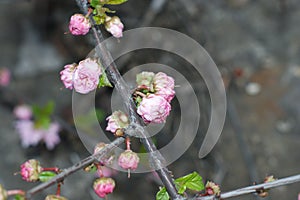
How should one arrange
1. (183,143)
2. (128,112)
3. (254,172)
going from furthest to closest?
(183,143)
(254,172)
(128,112)

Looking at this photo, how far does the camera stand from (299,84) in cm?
208

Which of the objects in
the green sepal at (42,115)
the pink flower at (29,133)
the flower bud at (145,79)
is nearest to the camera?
the flower bud at (145,79)

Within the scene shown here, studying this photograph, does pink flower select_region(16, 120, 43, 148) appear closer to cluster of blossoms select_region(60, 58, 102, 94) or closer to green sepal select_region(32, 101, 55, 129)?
green sepal select_region(32, 101, 55, 129)

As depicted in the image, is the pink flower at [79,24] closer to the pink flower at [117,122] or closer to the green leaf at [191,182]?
the pink flower at [117,122]

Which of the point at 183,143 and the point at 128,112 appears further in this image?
the point at 183,143

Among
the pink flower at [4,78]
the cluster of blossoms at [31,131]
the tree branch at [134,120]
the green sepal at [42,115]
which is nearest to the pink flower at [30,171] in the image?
the tree branch at [134,120]

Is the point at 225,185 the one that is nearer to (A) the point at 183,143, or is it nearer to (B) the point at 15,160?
(A) the point at 183,143

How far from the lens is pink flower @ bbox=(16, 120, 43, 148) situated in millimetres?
1967

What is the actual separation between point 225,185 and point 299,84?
53 centimetres

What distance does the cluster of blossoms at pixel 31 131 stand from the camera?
197 centimetres

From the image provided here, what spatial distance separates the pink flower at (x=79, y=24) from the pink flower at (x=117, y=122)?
0.48 feet

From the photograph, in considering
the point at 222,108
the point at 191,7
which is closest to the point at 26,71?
the point at 191,7

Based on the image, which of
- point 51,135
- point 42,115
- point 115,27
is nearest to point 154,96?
Result: point 115,27

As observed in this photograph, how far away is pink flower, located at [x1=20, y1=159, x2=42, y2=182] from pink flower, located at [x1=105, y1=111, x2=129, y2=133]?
0.64 feet
